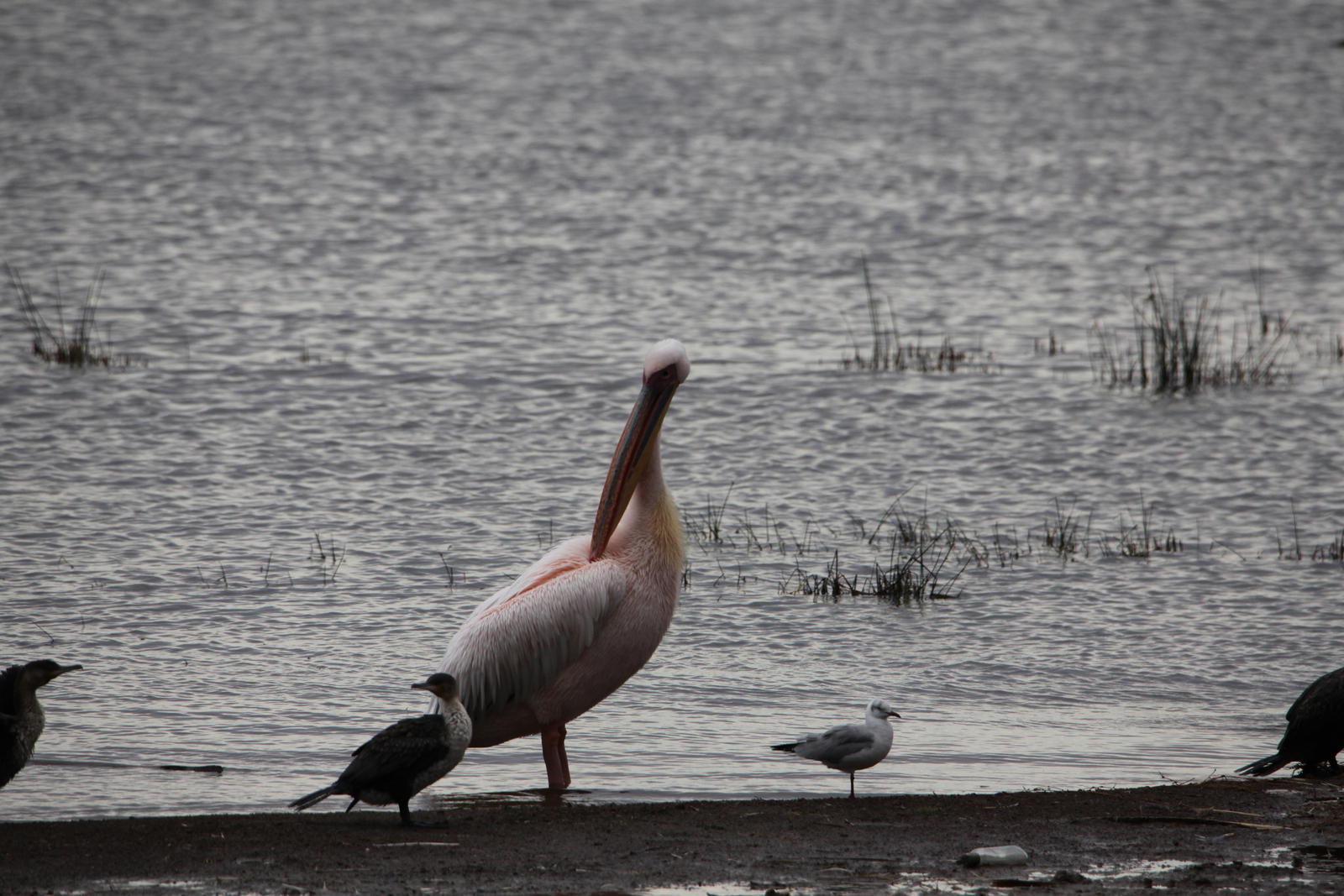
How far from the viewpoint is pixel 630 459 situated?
21.7ft

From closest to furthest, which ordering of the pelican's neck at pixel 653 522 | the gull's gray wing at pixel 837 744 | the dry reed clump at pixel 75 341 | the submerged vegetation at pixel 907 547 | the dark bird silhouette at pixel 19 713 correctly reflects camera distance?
the dark bird silhouette at pixel 19 713, the gull's gray wing at pixel 837 744, the pelican's neck at pixel 653 522, the submerged vegetation at pixel 907 547, the dry reed clump at pixel 75 341

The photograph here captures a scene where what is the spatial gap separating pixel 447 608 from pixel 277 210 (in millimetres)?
16028

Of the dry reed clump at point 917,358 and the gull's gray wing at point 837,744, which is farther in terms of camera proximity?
the dry reed clump at point 917,358

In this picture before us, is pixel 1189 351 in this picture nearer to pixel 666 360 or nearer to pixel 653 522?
pixel 666 360

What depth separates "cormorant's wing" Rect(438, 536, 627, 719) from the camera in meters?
6.20

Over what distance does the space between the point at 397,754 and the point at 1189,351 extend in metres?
11.6

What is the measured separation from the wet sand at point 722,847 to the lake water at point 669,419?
49 centimetres

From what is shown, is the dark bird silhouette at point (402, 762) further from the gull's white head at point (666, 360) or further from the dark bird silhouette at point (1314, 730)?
the dark bird silhouette at point (1314, 730)

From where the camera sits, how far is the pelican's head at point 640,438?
6.50 m

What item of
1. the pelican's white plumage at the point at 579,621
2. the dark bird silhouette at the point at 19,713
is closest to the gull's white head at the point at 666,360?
the pelican's white plumage at the point at 579,621

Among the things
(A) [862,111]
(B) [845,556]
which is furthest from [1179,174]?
(B) [845,556]

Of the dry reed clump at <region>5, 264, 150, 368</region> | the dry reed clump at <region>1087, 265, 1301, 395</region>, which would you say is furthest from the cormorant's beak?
the dry reed clump at <region>5, 264, 150, 368</region>

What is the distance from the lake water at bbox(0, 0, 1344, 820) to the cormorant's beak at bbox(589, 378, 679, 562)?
1023 millimetres

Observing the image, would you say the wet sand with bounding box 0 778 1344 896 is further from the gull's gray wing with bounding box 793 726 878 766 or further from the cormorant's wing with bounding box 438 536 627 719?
the cormorant's wing with bounding box 438 536 627 719
